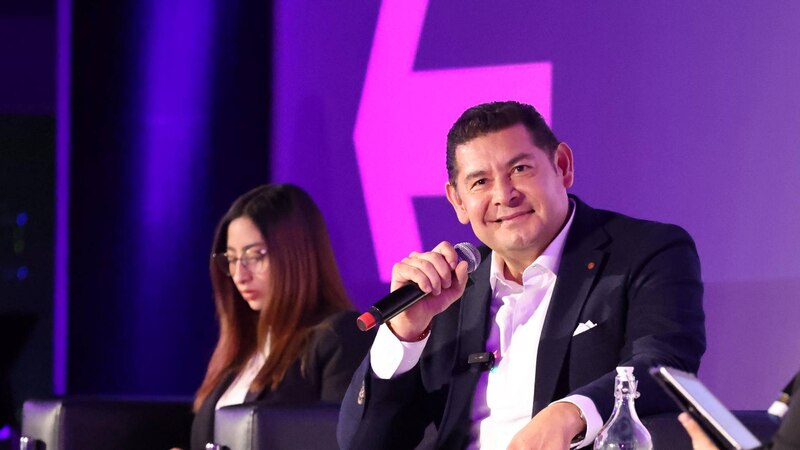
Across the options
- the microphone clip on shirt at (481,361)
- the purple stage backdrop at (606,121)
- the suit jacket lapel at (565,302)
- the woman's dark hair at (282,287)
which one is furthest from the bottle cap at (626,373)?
the woman's dark hair at (282,287)

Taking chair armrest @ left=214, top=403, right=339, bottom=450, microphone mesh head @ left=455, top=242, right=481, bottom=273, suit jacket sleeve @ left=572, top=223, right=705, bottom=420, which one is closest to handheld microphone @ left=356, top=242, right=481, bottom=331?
microphone mesh head @ left=455, top=242, right=481, bottom=273

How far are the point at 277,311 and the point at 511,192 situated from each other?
1.22 m

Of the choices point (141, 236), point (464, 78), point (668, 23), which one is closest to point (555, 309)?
point (668, 23)

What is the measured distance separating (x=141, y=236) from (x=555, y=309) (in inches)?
91.8

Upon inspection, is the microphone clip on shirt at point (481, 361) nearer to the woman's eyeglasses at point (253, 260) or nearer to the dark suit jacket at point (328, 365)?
the dark suit jacket at point (328, 365)

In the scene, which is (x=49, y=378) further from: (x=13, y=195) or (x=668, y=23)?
(x=668, y=23)

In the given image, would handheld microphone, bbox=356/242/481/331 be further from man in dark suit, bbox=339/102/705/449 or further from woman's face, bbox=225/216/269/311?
woman's face, bbox=225/216/269/311

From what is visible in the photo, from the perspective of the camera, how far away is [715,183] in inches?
130

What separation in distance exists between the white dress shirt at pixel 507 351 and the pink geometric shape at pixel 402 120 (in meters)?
1.24

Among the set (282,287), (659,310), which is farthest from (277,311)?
(659,310)

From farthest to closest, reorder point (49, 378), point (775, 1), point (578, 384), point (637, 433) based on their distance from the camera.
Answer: point (49, 378) < point (775, 1) < point (578, 384) < point (637, 433)

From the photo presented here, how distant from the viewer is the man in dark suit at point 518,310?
2461 mm

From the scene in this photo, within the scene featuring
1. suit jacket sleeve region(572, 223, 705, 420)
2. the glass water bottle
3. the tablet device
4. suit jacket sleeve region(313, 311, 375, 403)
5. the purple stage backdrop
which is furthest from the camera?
suit jacket sleeve region(313, 311, 375, 403)

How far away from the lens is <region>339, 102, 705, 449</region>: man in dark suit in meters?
2.46
